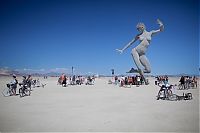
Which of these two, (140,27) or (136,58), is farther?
(136,58)

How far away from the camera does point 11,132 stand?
21.5ft

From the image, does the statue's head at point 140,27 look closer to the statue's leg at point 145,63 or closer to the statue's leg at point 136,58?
the statue's leg at point 136,58

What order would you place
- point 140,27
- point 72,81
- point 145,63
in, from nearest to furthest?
point 140,27 < point 145,63 < point 72,81

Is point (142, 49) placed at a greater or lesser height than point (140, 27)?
lesser

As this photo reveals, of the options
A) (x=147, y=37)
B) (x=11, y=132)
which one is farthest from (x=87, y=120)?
(x=147, y=37)

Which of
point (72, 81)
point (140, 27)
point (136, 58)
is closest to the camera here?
point (140, 27)

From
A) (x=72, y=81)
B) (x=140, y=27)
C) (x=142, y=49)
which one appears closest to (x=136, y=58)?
(x=142, y=49)

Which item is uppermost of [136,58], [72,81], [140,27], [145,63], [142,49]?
[140,27]

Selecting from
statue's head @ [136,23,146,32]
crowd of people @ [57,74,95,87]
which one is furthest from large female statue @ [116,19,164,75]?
crowd of people @ [57,74,95,87]

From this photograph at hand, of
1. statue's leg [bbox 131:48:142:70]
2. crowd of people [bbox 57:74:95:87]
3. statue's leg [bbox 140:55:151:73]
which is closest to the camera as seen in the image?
crowd of people [bbox 57:74:95:87]

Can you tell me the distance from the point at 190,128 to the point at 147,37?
2371 centimetres

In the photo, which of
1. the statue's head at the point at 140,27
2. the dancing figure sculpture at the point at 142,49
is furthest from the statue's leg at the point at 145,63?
the statue's head at the point at 140,27

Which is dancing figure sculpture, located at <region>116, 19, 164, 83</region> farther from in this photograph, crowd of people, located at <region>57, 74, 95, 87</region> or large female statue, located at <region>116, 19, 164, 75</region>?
crowd of people, located at <region>57, 74, 95, 87</region>

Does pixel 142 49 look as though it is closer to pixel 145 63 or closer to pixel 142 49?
pixel 142 49
